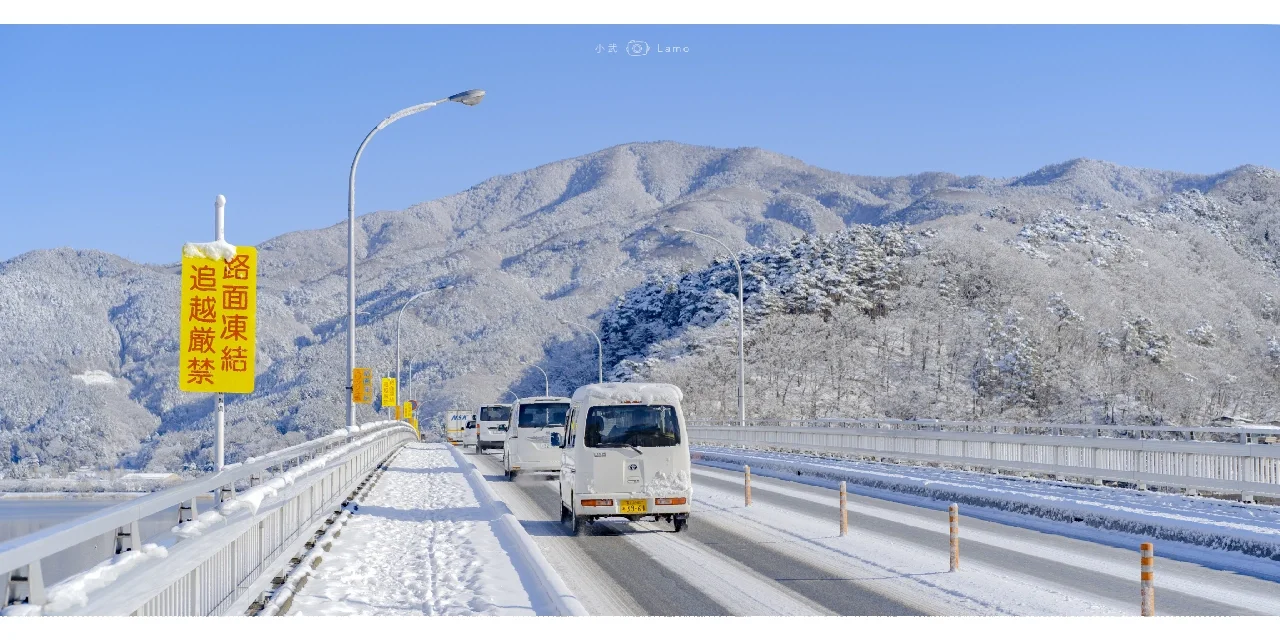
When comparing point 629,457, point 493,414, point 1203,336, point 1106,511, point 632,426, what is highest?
point 1203,336

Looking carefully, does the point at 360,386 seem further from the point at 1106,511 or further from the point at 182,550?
the point at 182,550

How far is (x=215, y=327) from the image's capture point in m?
12.8

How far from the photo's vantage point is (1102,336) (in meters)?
103

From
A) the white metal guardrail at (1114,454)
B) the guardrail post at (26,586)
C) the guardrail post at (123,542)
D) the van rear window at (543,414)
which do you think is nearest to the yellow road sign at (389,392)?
the white metal guardrail at (1114,454)

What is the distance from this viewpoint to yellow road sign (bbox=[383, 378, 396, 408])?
54431 mm

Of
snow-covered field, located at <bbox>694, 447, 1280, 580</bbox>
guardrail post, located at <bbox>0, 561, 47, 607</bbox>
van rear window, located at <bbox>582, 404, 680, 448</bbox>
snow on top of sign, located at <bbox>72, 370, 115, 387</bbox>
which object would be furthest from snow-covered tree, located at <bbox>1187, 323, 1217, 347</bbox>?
snow on top of sign, located at <bbox>72, 370, 115, 387</bbox>

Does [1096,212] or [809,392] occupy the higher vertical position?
[1096,212]

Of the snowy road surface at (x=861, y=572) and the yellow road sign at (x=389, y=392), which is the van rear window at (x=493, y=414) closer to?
the yellow road sign at (x=389, y=392)

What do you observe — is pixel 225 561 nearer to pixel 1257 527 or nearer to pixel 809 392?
pixel 1257 527

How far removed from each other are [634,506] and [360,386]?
12.8m

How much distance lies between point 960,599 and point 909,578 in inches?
51.4

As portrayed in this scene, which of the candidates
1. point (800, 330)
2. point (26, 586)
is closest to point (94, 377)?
point (800, 330)

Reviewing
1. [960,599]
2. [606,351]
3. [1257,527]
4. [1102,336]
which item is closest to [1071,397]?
[1102,336]

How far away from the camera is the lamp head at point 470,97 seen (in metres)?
23.6
